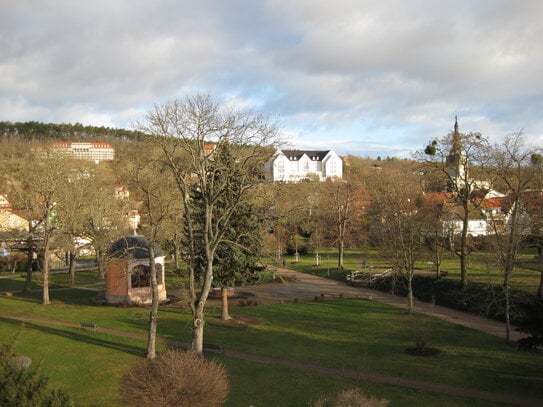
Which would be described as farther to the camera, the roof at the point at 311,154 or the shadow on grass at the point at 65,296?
the roof at the point at 311,154

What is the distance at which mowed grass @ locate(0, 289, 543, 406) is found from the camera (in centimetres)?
1777

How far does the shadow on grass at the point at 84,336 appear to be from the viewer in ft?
74.1

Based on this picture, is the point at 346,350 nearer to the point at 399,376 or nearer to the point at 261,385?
the point at 399,376

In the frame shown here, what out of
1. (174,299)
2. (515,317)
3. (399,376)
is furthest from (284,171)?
(399,376)

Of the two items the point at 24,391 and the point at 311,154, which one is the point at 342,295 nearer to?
the point at 24,391

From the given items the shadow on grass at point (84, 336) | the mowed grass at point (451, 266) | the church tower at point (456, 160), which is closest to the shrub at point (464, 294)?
the mowed grass at point (451, 266)

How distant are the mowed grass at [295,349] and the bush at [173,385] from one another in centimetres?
455

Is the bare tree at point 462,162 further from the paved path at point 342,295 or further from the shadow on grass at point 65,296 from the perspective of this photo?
the shadow on grass at point 65,296

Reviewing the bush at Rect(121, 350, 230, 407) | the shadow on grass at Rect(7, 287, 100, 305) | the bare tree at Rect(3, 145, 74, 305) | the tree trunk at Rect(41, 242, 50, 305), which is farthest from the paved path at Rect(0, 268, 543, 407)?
the bush at Rect(121, 350, 230, 407)

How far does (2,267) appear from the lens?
163 feet

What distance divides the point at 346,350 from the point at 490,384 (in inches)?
262

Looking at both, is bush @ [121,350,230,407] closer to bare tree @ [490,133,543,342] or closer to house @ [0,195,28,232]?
bare tree @ [490,133,543,342]

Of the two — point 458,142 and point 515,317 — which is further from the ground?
point 458,142

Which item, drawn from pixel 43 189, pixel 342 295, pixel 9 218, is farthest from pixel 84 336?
pixel 9 218
